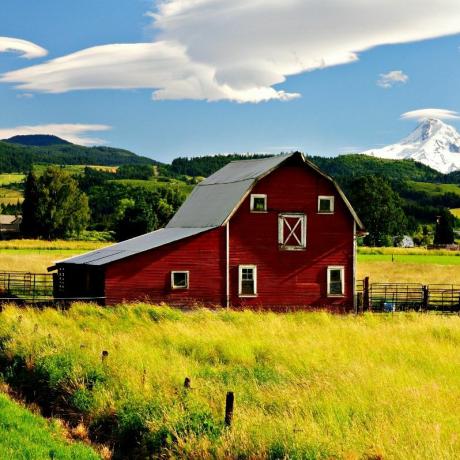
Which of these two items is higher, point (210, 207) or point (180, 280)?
point (210, 207)

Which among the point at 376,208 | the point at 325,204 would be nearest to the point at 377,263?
the point at 325,204

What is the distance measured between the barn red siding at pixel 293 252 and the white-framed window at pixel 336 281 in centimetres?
19

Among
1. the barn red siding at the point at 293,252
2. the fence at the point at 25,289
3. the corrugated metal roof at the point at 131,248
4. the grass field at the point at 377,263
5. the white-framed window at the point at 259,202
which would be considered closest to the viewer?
the corrugated metal roof at the point at 131,248

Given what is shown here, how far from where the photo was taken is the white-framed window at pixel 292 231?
34.4 metres

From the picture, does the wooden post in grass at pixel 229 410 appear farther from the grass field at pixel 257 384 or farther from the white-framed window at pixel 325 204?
Answer: the white-framed window at pixel 325 204

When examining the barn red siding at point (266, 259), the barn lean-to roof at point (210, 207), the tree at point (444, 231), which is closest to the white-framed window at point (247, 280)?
the barn red siding at point (266, 259)

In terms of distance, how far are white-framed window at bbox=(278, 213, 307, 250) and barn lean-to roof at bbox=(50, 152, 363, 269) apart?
2.17 m

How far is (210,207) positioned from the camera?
36.8 m

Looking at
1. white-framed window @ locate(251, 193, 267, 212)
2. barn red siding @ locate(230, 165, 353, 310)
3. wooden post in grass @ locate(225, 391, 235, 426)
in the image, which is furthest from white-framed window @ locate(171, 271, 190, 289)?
wooden post in grass @ locate(225, 391, 235, 426)

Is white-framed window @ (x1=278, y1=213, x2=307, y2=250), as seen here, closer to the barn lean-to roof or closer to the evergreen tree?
the barn lean-to roof

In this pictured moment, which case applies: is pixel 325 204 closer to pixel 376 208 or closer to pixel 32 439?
pixel 32 439

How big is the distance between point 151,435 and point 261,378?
3.53 meters

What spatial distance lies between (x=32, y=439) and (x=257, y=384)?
4108mm

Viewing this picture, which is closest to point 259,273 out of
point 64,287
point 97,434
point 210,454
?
point 64,287
